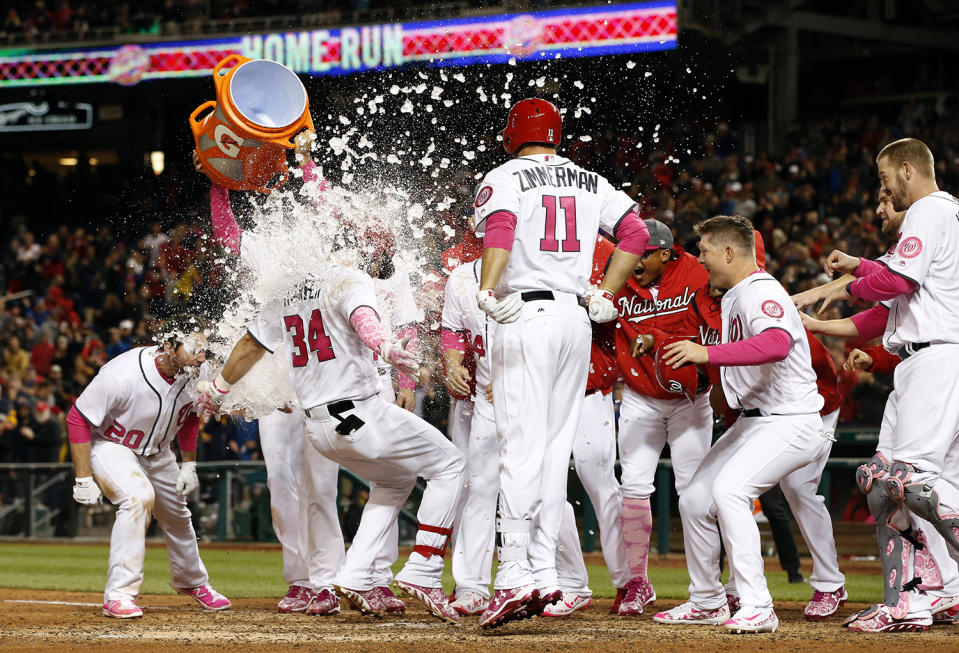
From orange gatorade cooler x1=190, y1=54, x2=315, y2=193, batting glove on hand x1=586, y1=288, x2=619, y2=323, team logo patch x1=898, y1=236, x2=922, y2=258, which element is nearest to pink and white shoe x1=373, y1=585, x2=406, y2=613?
batting glove on hand x1=586, y1=288, x2=619, y2=323

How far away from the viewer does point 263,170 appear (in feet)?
22.8

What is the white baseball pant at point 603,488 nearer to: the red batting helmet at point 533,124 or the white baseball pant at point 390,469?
the white baseball pant at point 390,469

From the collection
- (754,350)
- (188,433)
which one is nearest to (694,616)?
(754,350)

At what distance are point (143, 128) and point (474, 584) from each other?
21.9m

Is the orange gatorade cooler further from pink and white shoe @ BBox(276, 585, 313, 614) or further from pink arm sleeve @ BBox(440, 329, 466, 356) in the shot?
pink and white shoe @ BBox(276, 585, 313, 614)

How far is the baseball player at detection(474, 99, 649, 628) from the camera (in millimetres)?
5672

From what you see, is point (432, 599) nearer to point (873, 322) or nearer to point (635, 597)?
point (635, 597)

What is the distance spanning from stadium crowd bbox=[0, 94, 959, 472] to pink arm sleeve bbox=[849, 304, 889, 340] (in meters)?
5.79

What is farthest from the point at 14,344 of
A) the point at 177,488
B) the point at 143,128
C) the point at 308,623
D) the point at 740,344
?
the point at 740,344

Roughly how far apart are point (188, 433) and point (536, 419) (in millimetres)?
2753

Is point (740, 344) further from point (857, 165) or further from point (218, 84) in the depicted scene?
point (857, 165)

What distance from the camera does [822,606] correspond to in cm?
653

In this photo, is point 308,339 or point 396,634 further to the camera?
point 308,339

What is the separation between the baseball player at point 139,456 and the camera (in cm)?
685
